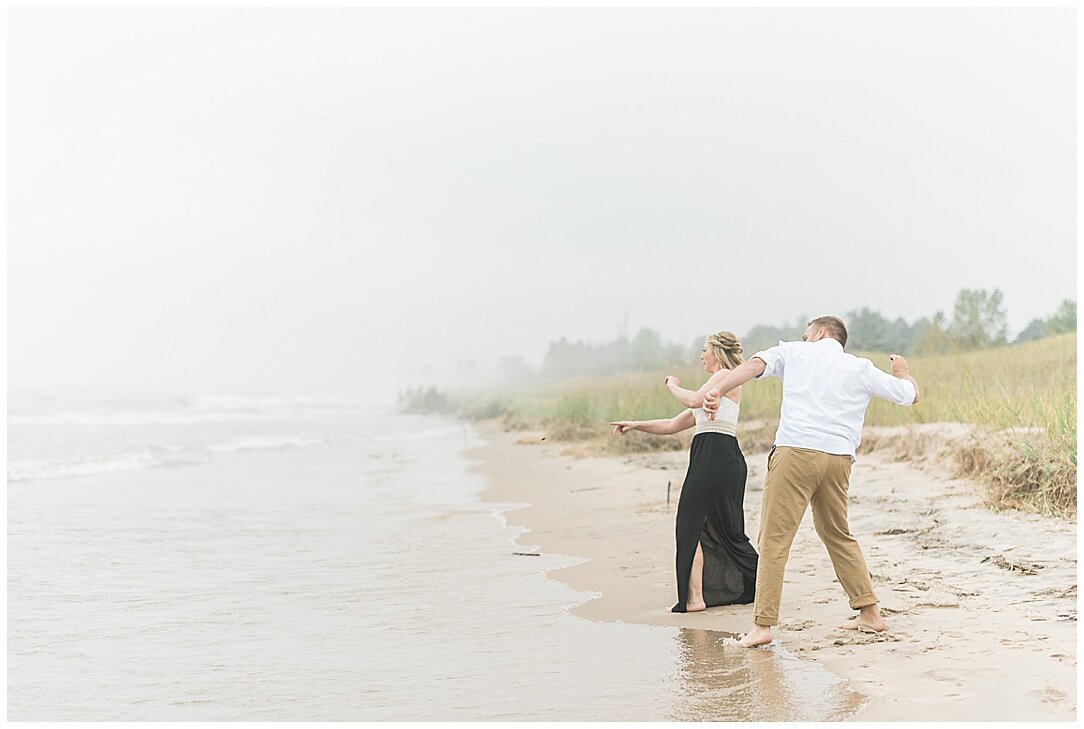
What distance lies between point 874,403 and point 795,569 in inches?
365

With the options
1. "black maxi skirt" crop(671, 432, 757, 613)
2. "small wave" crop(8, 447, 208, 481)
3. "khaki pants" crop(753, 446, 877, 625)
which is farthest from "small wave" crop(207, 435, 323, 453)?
"khaki pants" crop(753, 446, 877, 625)

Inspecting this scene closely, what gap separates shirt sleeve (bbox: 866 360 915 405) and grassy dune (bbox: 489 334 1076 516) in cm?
400

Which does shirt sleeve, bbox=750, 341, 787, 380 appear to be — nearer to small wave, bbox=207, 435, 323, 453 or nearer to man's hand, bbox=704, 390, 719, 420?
man's hand, bbox=704, 390, 719, 420

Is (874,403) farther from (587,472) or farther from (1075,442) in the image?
(1075,442)

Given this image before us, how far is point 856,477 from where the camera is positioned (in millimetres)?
13039

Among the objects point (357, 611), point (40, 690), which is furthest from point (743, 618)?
point (40, 690)

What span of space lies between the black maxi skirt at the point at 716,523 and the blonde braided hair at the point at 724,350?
1.76 ft

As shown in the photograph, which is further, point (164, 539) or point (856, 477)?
point (856, 477)

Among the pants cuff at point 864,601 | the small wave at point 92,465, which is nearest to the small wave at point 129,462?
the small wave at point 92,465

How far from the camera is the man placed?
5934 millimetres

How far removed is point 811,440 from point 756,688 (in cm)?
152

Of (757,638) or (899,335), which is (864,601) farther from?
(899,335)

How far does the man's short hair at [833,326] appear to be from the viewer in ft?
20.4

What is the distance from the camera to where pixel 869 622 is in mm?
6145
